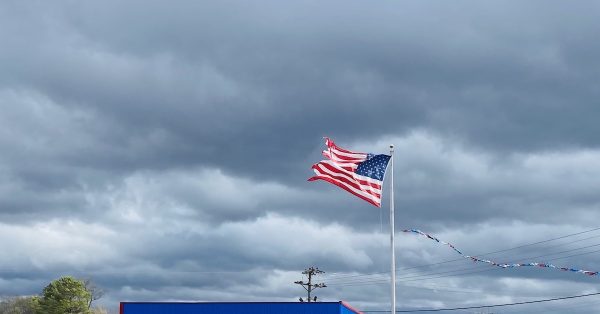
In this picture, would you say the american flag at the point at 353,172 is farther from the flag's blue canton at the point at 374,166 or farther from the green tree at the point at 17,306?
the green tree at the point at 17,306

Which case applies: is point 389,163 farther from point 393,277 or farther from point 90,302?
point 90,302

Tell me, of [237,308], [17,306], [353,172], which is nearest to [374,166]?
[353,172]

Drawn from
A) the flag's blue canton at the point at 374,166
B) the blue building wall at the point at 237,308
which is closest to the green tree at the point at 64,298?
the blue building wall at the point at 237,308

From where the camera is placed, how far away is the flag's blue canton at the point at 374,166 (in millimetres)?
35097

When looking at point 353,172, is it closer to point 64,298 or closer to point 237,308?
point 237,308

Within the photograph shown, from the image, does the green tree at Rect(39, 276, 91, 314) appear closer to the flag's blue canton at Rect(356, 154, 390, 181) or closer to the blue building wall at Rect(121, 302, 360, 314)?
the blue building wall at Rect(121, 302, 360, 314)

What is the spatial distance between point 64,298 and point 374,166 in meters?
94.4

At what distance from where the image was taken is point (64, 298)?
121500 millimetres

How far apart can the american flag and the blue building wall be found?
1676 cm

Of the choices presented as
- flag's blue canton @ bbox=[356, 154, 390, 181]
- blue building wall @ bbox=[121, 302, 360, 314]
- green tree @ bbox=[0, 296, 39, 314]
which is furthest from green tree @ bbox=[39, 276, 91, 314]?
flag's blue canton @ bbox=[356, 154, 390, 181]

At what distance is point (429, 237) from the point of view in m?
42.5

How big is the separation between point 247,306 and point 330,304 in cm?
491

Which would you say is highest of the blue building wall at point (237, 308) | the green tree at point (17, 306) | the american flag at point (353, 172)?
the american flag at point (353, 172)

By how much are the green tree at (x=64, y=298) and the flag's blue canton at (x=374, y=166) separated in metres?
93.4
